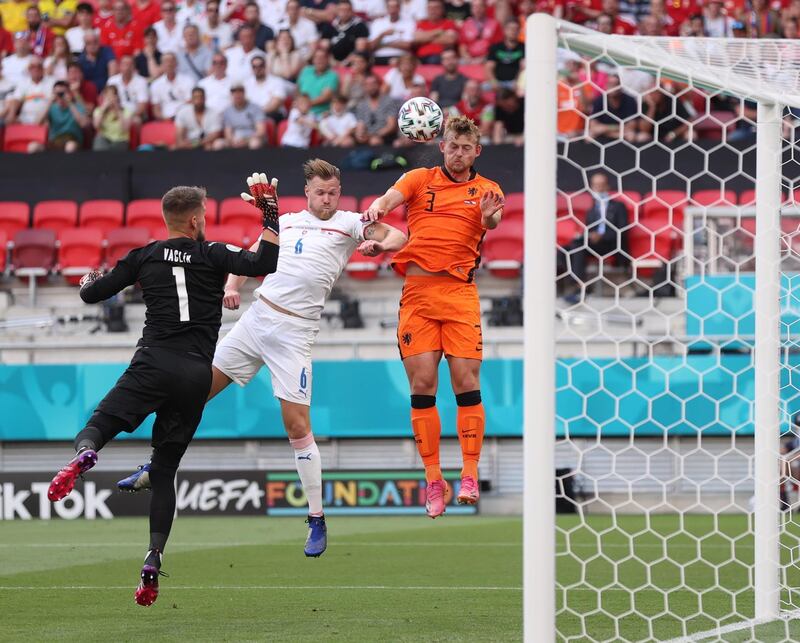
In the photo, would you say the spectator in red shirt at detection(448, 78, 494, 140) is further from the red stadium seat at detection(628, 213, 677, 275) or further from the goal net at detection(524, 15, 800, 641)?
the red stadium seat at detection(628, 213, 677, 275)

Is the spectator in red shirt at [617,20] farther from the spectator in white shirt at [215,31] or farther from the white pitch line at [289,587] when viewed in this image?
the white pitch line at [289,587]

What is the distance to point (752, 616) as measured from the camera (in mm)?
6887

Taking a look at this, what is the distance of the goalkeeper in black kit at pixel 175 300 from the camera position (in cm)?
680

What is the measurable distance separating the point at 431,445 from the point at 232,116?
11495 mm

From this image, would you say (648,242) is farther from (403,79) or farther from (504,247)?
(403,79)

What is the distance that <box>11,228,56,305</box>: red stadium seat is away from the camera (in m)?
17.4

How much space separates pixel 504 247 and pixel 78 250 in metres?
5.59

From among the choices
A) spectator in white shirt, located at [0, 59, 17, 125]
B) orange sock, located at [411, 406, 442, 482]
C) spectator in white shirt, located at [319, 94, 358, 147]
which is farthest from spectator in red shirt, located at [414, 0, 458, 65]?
orange sock, located at [411, 406, 442, 482]

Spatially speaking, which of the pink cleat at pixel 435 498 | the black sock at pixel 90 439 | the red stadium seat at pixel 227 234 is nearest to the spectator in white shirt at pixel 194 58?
the red stadium seat at pixel 227 234

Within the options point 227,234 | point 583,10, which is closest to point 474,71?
point 583,10

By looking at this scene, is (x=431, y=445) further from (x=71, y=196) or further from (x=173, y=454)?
(x=71, y=196)

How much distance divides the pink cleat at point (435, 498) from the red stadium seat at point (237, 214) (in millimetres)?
9910

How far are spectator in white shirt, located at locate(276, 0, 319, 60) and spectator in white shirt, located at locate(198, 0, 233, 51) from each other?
1.03 meters

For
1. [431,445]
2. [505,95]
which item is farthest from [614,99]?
[431,445]
